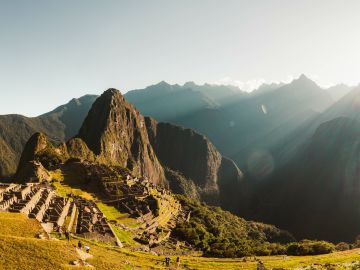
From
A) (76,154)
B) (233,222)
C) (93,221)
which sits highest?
(76,154)

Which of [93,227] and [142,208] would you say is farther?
[142,208]

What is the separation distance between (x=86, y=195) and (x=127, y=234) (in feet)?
83.7

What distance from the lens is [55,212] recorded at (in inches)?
2128

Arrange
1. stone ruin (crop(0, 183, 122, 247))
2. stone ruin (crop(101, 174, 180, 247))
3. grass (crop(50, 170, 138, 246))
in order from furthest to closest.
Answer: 1. stone ruin (crop(101, 174, 180, 247))
2. grass (crop(50, 170, 138, 246))
3. stone ruin (crop(0, 183, 122, 247))

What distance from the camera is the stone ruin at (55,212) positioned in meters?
47.6

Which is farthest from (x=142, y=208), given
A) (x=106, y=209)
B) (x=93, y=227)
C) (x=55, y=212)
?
(x=55, y=212)

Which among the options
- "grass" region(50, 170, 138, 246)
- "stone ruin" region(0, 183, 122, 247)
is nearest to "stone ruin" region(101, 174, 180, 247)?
"grass" region(50, 170, 138, 246)

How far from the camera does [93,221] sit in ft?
198

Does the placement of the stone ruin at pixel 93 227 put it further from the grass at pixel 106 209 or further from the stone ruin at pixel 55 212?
the grass at pixel 106 209

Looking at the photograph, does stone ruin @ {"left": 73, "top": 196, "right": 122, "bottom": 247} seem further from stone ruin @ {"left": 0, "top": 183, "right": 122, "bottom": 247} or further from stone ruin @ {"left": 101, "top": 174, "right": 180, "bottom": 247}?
stone ruin @ {"left": 101, "top": 174, "right": 180, "bottom": 247}

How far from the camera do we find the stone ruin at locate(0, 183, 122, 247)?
156 feet

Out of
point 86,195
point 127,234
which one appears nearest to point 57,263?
point 127,234

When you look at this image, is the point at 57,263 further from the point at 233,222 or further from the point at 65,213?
the point at 233,222

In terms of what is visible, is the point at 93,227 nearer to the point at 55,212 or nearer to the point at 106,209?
the point at 55,212
